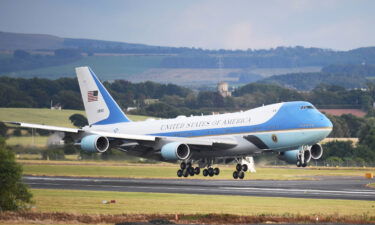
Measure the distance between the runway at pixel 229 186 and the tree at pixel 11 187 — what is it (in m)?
15.0

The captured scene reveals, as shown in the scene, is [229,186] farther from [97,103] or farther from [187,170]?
[97,103]

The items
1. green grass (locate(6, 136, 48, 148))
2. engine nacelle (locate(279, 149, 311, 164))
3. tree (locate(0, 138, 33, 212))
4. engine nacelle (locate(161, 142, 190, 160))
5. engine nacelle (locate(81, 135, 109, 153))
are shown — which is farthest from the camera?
green grass (locate(6, 136, 48, 148))

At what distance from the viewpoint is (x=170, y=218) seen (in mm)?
45562

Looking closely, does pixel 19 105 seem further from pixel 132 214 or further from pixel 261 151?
pixel 132 214

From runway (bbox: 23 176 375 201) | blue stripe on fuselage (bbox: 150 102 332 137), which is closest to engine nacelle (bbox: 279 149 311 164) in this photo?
runway (bbox: 23 176 375 201)

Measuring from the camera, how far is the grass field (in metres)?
83.5

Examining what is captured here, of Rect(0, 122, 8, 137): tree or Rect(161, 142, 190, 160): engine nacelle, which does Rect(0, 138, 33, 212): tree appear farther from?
Rect(0, 122, 8, 137): tree

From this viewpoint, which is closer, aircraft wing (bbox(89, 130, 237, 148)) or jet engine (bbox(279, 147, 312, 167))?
jet engine (bbox(279, 147, 312, 167))

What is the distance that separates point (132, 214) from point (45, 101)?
485ft

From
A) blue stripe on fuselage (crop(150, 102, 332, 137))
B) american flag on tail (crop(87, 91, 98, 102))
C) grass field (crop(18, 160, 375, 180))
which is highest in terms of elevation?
american flag on tail (crop(87, 91, 98, 102))

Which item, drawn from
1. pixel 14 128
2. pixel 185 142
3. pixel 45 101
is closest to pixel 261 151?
pixel 185 142

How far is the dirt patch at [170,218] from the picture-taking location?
143 feet

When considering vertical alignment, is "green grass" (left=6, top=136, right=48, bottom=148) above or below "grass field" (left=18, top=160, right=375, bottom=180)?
above

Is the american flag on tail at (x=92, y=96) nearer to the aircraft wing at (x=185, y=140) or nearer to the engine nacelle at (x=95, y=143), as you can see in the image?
the aircraft wing at (x=185, y=140)
